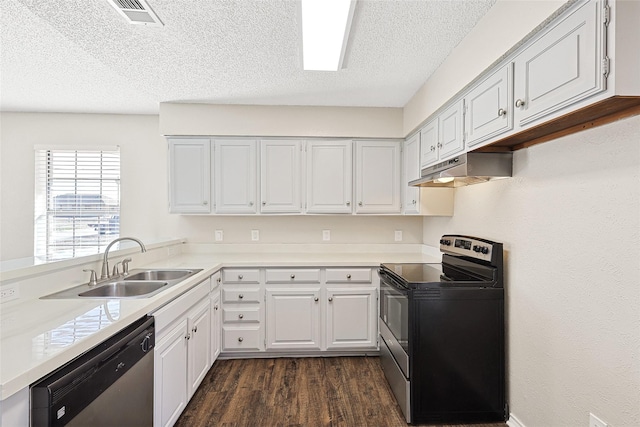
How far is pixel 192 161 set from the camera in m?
3.22

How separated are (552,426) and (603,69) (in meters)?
1.70

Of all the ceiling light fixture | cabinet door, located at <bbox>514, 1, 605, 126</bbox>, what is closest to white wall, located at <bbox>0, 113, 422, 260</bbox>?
the ceiling light fixture

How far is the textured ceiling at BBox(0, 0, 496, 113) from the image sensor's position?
5.75 ft

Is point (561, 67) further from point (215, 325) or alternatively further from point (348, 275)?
point (215, 325)

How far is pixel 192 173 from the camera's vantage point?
322cm

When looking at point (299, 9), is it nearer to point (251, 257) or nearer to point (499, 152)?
point (499, 152)

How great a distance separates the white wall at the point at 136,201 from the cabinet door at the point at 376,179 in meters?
0.36

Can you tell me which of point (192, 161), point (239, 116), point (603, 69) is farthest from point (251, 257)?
point (603, 69)

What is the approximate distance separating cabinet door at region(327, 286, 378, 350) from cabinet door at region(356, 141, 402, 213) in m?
0.88

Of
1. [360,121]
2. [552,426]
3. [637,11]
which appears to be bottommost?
[552,426]

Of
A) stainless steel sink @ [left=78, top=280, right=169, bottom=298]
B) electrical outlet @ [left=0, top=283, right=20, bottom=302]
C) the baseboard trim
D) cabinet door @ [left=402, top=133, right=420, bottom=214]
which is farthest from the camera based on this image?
cabinet door @ [left=402, top=133, right=420, bottom=214]

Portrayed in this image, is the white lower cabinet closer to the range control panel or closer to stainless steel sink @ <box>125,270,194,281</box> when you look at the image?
stainless steel sink @ <box>125,270,194,281</box>

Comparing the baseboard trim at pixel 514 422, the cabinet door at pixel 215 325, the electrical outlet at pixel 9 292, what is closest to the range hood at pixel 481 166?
the baseboard trim at pixel 514 422

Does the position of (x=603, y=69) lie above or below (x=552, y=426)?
above
